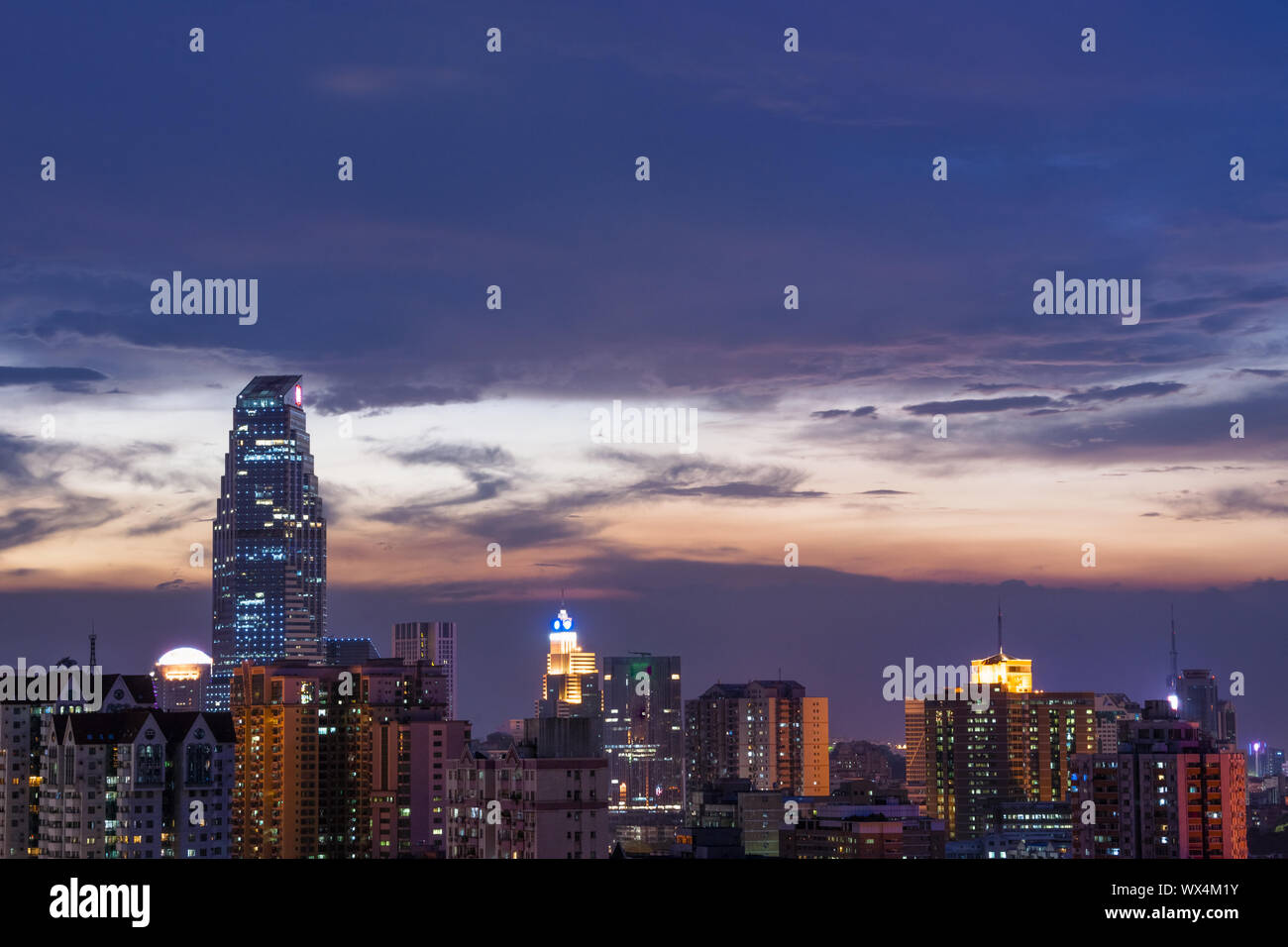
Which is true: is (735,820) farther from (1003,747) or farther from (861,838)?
(1003,747)

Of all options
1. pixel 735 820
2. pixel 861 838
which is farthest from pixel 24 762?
pixel 735 820

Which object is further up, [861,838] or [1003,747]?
[1003,747]

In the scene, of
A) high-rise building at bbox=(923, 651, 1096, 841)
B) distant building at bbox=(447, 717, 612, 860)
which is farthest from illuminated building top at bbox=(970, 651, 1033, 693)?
distant building at bbox=(447, 717, 612, 860)

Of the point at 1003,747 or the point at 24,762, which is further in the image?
the point at 1003,747

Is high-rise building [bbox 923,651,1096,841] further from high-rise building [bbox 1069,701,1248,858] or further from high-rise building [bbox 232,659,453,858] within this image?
high-rise building [bbox 1069,701,1248,858]

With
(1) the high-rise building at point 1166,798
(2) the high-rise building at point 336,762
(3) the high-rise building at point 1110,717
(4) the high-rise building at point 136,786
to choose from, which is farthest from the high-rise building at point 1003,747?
(4) the high-rise building at point 136,786
